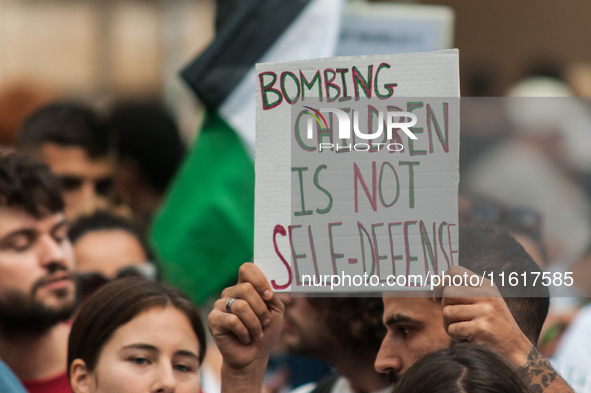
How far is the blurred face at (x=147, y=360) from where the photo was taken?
7.02 feet

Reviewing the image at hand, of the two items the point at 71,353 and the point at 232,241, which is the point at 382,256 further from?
the point at 232,241

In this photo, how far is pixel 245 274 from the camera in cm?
185

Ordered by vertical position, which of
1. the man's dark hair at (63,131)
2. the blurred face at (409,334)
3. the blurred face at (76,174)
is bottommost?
the blurred face at (409,334)

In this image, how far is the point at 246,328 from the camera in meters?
1.86

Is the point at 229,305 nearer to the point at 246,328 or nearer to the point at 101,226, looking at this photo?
the point at 246,328

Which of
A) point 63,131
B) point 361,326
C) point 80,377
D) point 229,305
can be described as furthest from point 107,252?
point 229,305

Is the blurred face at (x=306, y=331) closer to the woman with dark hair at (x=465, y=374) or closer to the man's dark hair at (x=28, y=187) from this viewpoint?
the man's dark hair at (x=28, y=187)

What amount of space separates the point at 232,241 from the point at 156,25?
28.2 ft

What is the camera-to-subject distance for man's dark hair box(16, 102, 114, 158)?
3.95 meters

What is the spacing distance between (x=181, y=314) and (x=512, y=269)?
1.00 meters

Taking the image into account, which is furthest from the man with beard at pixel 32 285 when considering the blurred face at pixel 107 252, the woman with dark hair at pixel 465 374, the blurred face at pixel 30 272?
the woman with dark hair at pixel 465 374

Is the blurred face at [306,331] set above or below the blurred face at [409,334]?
below

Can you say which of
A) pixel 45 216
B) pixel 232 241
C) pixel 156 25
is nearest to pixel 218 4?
pixel 232 241

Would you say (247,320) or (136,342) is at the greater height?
(247,320)
